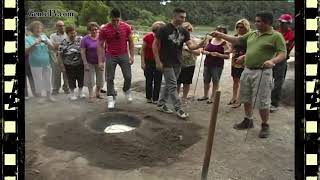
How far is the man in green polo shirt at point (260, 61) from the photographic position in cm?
405

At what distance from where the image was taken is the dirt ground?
11.8 feet

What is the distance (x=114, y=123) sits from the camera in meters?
4.72

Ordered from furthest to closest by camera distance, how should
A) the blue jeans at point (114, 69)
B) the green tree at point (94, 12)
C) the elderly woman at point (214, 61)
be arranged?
the elderly woman at point (214, 61)
the blue jeans at point (114, 69)
the green tree at point (94, 12)

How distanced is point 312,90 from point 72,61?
10.4 ft

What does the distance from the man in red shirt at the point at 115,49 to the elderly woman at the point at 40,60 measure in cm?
117

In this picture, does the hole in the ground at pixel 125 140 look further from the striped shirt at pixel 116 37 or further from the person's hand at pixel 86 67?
the striped shirt at pixel 116 37

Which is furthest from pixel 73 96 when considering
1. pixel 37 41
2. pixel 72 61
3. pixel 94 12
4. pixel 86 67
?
pixel 37 41

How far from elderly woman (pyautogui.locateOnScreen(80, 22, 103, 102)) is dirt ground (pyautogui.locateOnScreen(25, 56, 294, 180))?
0.42 metres

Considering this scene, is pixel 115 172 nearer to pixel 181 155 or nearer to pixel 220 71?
pixel 181 155

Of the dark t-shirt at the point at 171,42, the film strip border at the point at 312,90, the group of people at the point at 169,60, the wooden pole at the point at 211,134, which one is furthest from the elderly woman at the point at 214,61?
the film strip border at the point at 312,90

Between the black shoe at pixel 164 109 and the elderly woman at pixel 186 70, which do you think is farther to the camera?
the elderly woman at pixel 186 70

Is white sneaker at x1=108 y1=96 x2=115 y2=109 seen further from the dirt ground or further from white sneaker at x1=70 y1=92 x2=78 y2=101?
white sneaker at x1=70 y1=92 x2=78 y2=101

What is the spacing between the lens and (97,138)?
4176 mm

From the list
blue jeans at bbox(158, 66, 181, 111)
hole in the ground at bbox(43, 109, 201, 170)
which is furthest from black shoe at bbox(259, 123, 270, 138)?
blue jeans at bbox(158, 66, 181, 111)
